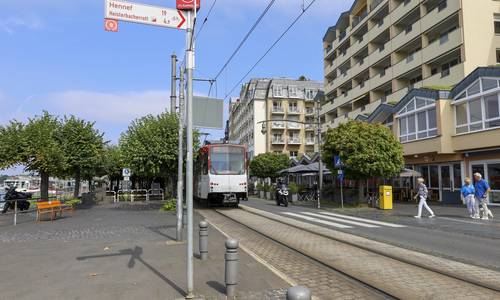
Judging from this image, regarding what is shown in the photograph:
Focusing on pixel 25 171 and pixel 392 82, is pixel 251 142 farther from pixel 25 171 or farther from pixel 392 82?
pixel 25 171

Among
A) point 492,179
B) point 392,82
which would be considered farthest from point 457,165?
point 392,82

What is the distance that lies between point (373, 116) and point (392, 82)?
8.86 m

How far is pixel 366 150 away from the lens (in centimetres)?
2181

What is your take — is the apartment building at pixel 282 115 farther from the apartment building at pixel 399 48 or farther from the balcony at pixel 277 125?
the apartment building at pixel 399 48

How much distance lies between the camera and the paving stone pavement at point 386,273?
5.90 metres

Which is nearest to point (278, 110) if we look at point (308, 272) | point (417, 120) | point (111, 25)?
point (417, 120)

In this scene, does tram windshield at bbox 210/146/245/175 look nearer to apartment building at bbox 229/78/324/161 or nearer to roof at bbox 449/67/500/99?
roof at bbox 449/67/500/99

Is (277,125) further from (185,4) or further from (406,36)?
(185,4)

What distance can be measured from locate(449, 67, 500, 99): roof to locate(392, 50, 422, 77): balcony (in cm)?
1213

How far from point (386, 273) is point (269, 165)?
150 ft

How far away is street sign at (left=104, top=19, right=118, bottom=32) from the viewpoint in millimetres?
5715

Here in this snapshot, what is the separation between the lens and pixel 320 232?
1280cm

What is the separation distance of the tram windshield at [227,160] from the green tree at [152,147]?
8.07ft

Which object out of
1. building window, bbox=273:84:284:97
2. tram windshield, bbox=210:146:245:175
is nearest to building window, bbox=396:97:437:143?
tram windshield, bbox=210:146:245:175
